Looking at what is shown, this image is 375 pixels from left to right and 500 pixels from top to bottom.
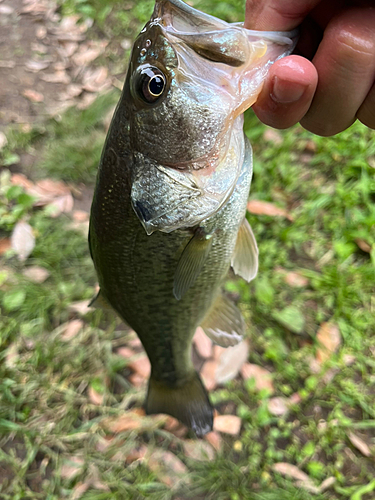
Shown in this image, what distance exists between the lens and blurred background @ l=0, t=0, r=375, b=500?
6.41 ft

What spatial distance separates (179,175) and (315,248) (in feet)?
5.64

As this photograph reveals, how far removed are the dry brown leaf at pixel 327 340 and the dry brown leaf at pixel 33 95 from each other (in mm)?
3016

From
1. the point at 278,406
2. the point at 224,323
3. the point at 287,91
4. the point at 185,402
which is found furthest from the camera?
the point at 278,406

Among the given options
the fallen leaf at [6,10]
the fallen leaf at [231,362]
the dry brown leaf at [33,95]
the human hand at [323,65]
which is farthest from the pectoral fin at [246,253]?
the fallen leaf at [6,10]

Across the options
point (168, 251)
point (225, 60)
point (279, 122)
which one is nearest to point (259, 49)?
point (225, 60)

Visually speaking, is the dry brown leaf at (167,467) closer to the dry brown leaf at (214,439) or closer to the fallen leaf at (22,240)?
the dry brown leaf at (214,439)

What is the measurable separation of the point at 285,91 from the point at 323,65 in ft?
0.50

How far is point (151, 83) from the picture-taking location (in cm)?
94

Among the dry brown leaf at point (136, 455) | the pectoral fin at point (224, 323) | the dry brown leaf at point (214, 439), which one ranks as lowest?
the dry brown leaf at point (136, 455)

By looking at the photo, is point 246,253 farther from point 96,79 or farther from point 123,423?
point 96,79

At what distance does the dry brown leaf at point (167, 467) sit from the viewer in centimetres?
196

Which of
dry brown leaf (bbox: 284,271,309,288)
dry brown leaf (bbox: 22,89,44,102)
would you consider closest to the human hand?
dry brown leaf (bbox: 284,271,309,288)

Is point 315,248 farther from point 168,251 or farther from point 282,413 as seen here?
point 168,251

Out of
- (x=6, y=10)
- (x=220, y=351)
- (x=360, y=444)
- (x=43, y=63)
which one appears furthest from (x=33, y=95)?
(x=360, y=444)
